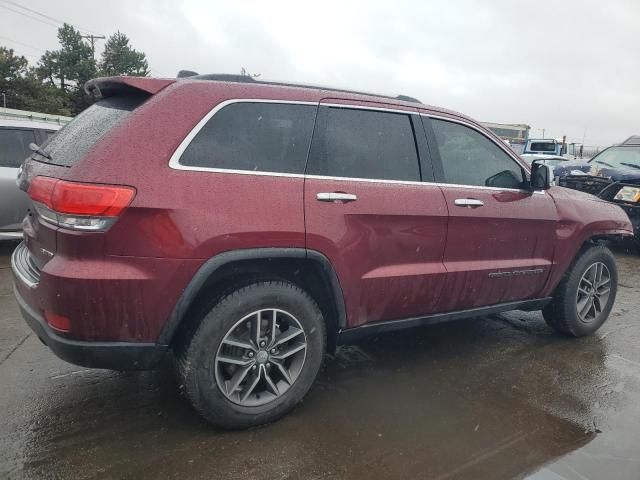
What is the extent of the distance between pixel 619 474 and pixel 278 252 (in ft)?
6.75

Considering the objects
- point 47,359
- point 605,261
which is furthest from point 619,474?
point 47,359

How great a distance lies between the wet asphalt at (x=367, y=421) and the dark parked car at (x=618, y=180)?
15.6 ft

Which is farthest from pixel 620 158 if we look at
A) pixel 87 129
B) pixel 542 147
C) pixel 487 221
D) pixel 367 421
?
pixel 542 147

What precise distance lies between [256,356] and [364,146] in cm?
141

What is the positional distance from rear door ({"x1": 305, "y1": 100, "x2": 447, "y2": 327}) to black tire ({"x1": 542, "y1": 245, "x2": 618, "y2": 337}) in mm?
1522

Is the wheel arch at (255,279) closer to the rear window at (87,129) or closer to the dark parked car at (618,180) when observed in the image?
the rear window at (87,129)

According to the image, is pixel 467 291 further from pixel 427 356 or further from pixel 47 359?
Answer: pixel 47 359

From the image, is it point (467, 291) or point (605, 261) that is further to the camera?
point (605, 261)

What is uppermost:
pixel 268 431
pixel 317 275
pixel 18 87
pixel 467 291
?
pixel 18 87

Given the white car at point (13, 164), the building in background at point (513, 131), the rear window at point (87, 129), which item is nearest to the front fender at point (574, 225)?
the rear window at point (87, 129)

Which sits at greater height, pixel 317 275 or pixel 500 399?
pixel 317 275

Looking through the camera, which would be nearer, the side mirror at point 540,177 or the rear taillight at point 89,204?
the rear taillight at point 89,204

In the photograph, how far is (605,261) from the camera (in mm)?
4453

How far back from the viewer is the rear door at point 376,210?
2816 mm
